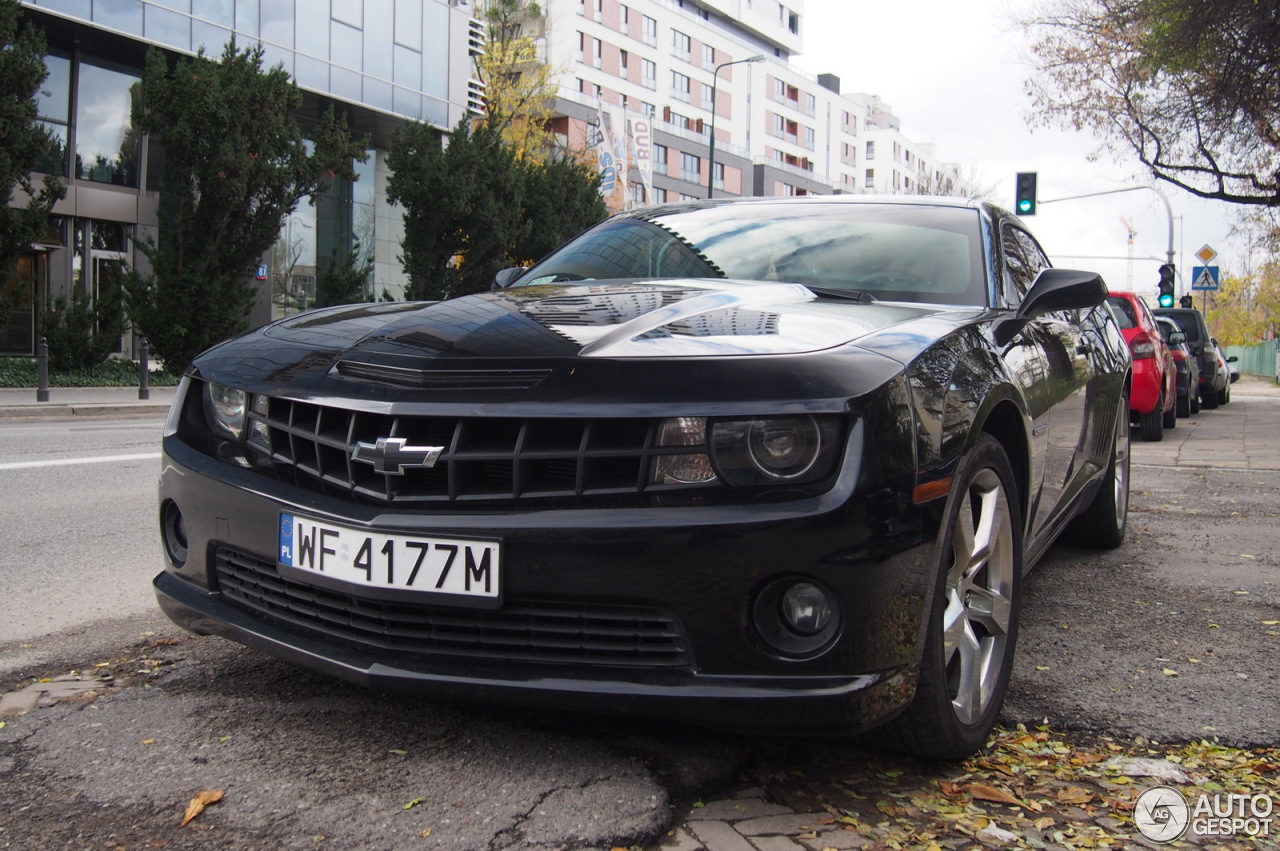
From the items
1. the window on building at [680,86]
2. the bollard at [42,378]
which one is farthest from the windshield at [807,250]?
the window on building at [680,86]

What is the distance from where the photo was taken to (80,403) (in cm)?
1412

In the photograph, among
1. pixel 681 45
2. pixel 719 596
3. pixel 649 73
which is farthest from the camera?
pixel 681 45

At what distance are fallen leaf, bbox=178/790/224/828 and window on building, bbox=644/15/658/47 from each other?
61851 mm

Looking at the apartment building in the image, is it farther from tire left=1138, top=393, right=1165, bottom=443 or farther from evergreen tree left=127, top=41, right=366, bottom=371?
tire left=1138, top=393, right=1165, bottom=443

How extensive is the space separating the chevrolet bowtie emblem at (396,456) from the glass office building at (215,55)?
17555mm

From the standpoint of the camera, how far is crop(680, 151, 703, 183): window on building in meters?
61.5

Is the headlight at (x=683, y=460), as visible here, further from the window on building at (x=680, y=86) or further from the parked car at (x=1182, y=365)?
the window on building at (x=680, y=86)

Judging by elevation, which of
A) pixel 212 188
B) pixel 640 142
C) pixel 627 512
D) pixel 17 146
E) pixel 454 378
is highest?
pixel 640 142

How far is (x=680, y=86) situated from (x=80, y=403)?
53.3m

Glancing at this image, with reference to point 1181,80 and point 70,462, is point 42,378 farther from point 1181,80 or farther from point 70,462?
point 1181,80

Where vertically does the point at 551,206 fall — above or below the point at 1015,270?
above

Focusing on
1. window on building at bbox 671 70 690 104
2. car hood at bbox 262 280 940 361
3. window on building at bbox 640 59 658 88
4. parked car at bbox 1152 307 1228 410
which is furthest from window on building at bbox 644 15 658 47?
car hood at bbox 262 280 940 361

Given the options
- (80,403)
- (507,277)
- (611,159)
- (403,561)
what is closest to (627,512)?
(403,561)

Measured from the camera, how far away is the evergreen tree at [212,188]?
18.0 meters
